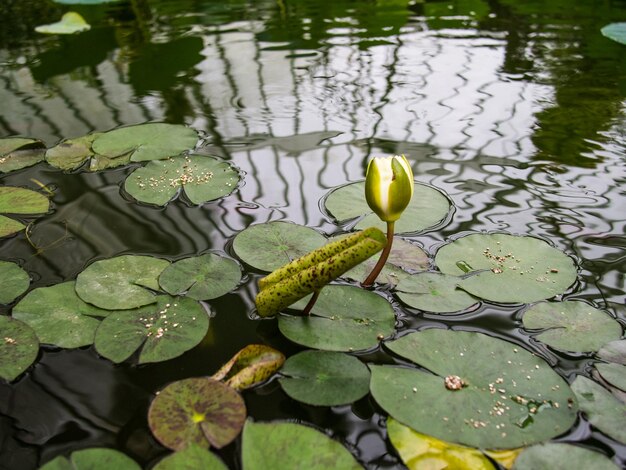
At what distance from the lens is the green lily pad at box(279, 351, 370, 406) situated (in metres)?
0.97

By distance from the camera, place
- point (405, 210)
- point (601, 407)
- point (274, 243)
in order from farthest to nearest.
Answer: point (405, 210)
point (274, 243)
point (601, 407)

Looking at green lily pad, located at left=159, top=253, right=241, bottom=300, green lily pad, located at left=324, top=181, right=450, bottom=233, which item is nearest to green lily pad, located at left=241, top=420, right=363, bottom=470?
green lily pad, located at left=159, top=253, right=241, bottom=300

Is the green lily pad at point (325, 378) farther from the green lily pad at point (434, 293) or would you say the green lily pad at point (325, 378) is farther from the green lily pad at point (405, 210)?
the green lily pad at point (405, 210)

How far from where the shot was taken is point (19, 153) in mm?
1843

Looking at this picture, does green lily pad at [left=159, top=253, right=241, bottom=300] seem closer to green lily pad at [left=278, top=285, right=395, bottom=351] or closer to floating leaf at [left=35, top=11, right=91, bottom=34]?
green lily pad at [left=278, top=285, right=395, bottom=351]

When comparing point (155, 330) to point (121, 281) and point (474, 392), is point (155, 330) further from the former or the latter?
point (474, 392)

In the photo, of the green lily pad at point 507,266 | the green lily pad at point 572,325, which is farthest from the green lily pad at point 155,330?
the green lily pad at point 572,325

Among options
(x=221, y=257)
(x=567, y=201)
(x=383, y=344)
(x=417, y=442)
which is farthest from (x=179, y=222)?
(x=567, y=201)

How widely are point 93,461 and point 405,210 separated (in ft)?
3.26

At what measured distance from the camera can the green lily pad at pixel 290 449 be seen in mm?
822

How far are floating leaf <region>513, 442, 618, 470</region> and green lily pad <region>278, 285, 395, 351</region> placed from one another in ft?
1.12

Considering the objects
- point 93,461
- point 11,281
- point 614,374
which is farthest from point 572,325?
point 11,281

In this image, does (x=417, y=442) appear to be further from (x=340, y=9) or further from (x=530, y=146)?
(x=340, y=9)

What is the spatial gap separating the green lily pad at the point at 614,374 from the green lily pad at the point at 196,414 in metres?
0.67
